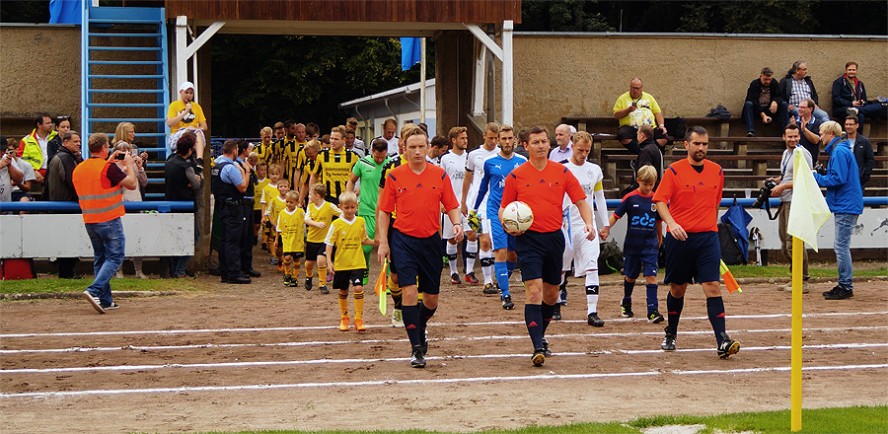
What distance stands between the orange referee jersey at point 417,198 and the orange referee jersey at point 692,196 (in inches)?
82.0

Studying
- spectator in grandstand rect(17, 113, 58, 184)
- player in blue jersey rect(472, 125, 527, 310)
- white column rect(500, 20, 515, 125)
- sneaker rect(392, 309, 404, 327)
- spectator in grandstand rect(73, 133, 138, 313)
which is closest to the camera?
sneaker rect(392, 309, 404, 327)

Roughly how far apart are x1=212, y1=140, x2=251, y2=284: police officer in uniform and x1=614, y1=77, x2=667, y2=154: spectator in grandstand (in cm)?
717

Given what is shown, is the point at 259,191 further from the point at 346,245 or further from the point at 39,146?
the point at 346,245

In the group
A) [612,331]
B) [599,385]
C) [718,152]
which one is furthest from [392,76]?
[599,385]

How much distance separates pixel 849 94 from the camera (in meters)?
24.0

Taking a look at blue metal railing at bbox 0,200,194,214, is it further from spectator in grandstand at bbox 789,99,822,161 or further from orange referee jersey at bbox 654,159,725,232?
spectator in grandstand at bbox 789,99,822,161

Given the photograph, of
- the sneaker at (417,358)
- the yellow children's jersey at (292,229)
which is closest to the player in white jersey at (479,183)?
the yellow children's jersey at (292,229)

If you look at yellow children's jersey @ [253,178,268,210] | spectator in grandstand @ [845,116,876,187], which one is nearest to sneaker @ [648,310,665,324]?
spectator in grandstand @ [845,116,876,187]

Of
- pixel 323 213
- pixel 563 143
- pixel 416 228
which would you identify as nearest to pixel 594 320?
pixel 563 143

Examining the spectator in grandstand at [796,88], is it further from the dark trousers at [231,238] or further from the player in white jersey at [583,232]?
the dark trousers at [231,238]

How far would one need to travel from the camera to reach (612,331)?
42.3 feet

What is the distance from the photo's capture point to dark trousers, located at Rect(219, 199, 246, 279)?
57.2 ft

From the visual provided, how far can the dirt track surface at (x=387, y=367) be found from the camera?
8.95 meters

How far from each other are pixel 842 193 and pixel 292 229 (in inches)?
301
